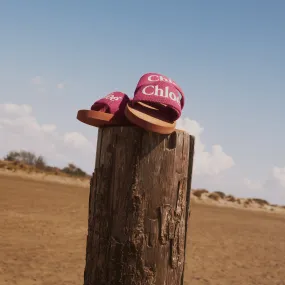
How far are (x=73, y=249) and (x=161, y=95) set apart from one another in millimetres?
6680

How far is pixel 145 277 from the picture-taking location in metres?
1.72

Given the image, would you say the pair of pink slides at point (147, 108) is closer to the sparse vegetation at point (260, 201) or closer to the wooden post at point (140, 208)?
the wooden post at point (140, 208)

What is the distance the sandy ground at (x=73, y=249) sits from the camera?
6.21 m

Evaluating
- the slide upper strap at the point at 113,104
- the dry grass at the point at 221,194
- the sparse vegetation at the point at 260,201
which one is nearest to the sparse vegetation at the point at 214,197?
the dry grass at the point at 221,194

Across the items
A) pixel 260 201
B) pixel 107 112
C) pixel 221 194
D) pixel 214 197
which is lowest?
pixel 260 201

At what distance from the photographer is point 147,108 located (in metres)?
1.77

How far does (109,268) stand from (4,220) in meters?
8.67

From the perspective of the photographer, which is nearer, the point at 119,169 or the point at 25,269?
the point at 119,169

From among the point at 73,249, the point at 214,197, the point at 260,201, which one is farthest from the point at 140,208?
the point at 260,201

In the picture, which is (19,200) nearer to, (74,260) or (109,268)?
(74,260)

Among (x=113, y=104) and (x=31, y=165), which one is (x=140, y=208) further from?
(x=31, y=165)

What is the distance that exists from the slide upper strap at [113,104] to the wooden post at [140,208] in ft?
0.40

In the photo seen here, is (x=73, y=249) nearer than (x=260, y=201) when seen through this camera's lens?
Yes

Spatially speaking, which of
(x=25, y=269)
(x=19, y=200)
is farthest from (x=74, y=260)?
(x=19, y=200)
